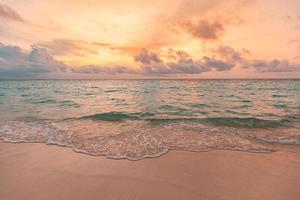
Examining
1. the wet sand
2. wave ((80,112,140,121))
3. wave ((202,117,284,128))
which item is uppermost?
the wet sand

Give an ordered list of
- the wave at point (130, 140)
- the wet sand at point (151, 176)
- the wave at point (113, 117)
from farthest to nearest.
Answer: the wave at point (113, 117)
the wave at point (130, 140)
the wet sand at point (151, 176)

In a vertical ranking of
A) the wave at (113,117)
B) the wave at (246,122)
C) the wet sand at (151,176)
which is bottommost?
the wave at (246,122)

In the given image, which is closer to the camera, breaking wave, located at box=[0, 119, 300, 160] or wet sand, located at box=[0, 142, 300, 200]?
wet sand, located at box=[0, 142, 300, 200]

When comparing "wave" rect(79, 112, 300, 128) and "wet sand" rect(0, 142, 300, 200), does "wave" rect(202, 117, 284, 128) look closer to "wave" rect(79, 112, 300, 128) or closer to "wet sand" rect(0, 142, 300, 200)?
"wave" rect(79, 112, 300, 128)

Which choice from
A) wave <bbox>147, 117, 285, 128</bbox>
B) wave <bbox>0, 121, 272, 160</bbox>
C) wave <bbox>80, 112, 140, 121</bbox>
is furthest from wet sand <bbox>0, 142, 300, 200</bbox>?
wave <bbox>80, 112, 140, 121</bbox>

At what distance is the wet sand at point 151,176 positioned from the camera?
10.3 ft

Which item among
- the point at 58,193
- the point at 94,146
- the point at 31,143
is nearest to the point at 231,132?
the point at 94,146

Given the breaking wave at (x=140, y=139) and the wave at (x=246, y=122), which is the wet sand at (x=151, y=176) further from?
the wave at (x=246, y=122)

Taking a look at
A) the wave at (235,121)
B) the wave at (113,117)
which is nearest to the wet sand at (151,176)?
the wave at (235,121)

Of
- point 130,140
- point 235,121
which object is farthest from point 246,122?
point 130,140

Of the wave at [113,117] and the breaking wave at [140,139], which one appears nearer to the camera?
the breaking wave at [140,139]

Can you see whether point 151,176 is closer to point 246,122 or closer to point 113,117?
point 113,117

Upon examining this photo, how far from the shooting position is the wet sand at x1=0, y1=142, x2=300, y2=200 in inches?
124

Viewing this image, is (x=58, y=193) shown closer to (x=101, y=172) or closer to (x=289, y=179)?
(x=101, y=172)
